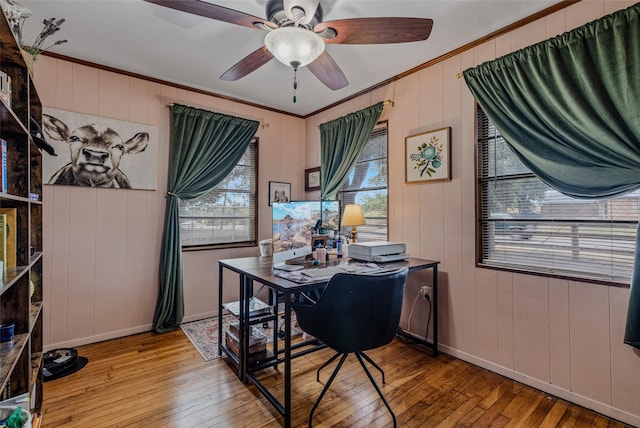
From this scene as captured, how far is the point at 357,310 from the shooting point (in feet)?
5.49

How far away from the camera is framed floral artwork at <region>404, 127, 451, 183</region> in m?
2.59

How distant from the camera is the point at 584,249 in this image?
6.45 feet

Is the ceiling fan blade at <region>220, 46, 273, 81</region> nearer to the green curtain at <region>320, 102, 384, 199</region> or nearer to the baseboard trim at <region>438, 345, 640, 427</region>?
the green curtain at <region>320, 102, 384, 199</region>

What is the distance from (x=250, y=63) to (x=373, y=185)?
1754 mm

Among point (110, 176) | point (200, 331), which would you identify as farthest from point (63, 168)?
point (200, 331)

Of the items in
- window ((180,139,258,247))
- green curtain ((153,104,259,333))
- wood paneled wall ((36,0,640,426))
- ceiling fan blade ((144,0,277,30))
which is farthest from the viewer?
window ((180,139,258,247))

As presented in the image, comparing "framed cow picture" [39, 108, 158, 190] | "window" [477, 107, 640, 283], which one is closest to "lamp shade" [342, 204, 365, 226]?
"window" [477, 107, 640, 283]

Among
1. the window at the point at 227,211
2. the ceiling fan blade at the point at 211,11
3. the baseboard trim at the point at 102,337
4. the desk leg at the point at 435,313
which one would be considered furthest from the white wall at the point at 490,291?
the baseboard trim at the point at 102,337

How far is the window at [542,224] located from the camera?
1839mm

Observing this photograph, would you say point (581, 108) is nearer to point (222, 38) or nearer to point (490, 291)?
point (490, 291)

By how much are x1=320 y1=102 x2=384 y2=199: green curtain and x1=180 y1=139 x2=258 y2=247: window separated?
868 millimetres

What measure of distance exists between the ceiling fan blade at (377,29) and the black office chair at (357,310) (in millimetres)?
1337

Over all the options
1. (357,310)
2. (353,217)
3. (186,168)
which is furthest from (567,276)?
(186,168)

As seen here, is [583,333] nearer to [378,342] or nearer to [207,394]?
[378,342]
